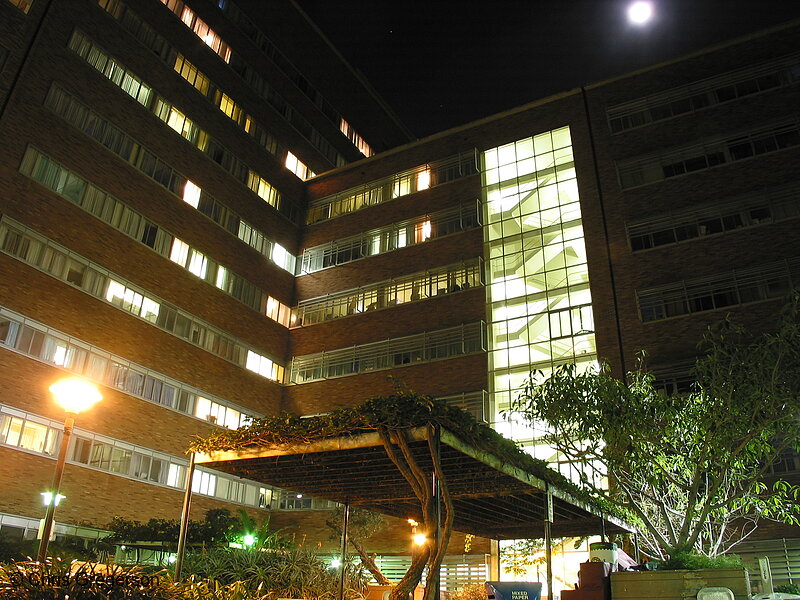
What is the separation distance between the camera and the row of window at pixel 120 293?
1009 inches

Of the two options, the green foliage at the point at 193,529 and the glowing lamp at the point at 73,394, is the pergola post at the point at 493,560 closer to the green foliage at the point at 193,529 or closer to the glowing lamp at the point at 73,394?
the green foliage at the point at 193,529

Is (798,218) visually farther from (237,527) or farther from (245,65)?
(245,65)

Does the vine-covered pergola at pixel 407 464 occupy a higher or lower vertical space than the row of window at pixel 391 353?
lower

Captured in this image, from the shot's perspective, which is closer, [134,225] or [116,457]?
[116,457]

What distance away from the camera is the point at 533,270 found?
32656 mm

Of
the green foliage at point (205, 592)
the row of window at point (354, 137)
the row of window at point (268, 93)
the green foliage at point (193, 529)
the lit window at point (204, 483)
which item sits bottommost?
the green foliage at point (205, 592)

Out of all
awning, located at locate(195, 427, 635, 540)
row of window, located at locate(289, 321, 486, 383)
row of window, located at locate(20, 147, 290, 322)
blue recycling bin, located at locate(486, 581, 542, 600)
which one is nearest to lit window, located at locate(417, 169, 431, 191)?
row of window, located at locate(289, 321, 486, 383)

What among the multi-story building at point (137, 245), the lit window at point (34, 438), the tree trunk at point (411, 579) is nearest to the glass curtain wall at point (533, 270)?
the multi-story building at point (137, 245)

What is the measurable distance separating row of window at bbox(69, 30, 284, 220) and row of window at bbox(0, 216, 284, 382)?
9.22 metres

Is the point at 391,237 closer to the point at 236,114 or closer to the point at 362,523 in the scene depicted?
the point at 236,114

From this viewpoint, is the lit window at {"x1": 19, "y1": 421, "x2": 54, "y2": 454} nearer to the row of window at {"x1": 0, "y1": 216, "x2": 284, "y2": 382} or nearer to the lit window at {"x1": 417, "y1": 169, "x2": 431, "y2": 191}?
the row of window at {"x1": 0, "y1": 216, "x2": 284, "y2": 382}

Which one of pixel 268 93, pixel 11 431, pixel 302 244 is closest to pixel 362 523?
pixel 11 431

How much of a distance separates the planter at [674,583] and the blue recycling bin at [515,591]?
1812 millimetres

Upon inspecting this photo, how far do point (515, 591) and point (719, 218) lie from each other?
21537mm
